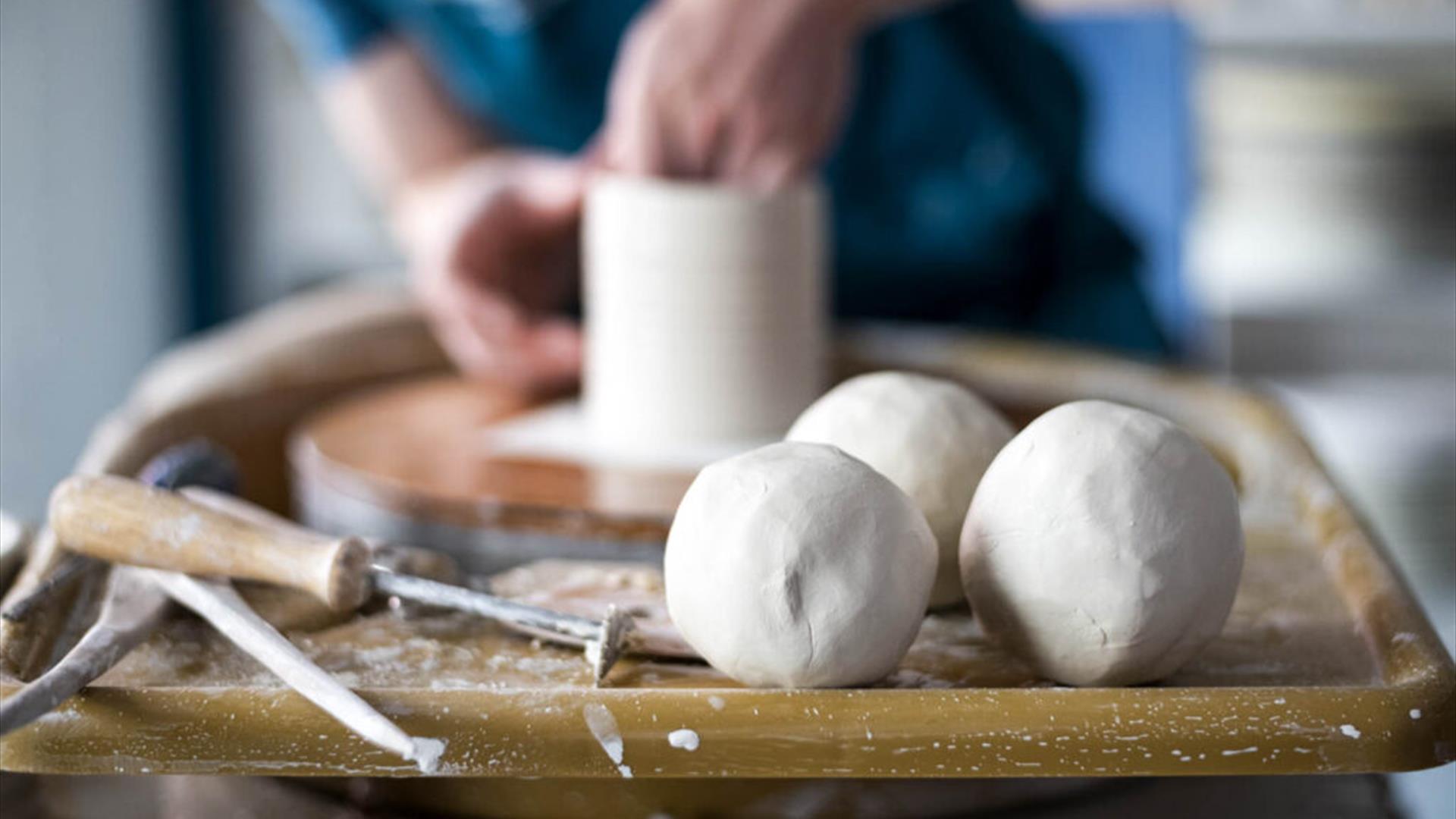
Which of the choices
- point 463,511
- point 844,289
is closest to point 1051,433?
point 463,511

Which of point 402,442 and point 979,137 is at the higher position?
point 979,137

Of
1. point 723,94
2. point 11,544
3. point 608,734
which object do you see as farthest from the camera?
point 723,94

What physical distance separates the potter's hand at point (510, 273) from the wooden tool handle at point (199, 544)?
0.48m

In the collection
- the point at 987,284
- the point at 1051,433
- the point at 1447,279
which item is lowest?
the point at 1447,279

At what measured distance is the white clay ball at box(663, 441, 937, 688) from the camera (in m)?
0.40

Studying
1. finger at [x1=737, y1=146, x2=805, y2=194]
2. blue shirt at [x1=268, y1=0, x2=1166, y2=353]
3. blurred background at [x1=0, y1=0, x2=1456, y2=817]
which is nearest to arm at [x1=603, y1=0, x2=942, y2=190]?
finger at [x1=737, y1=146, x2=805, y2=194]

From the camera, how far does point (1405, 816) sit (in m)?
0.52

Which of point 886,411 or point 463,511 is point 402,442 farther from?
point 886,411

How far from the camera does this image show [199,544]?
1.56 ft

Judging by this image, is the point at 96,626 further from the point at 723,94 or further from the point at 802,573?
the point at 723,94

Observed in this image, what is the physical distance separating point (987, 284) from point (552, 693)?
1.05 meters

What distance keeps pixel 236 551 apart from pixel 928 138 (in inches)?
38.7

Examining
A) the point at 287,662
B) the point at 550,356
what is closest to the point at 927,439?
the point at 287,662

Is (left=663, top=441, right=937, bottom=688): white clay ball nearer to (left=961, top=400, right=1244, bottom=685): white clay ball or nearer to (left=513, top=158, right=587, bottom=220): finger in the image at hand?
(left=961, top=400, right=1244, bottom=685): white clay ball
